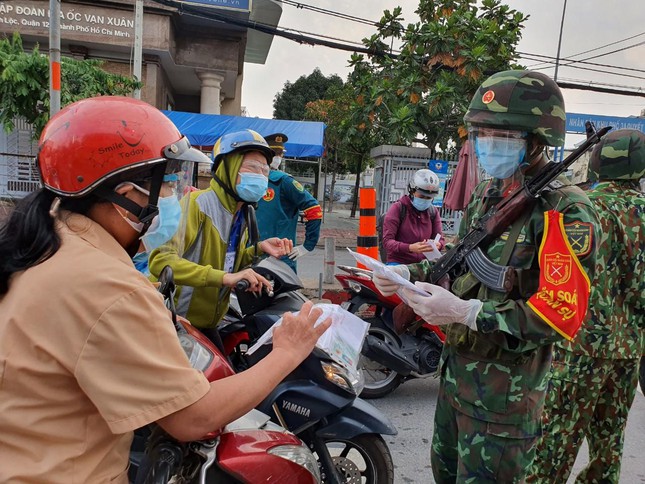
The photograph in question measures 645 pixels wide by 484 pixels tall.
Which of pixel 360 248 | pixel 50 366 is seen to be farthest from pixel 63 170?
pixel 360 248


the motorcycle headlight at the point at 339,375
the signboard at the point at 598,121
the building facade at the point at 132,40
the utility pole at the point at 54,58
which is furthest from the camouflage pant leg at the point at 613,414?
the signboard at the point at 598,121

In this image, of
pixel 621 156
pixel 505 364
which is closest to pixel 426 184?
pixel 621 156

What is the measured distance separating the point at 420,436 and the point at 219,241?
6.80ft

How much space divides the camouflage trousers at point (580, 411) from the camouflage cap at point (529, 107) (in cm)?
121

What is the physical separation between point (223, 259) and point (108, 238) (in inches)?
57.2

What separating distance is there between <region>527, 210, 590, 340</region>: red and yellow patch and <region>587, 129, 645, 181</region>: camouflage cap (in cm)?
124

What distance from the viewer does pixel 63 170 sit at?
117cm

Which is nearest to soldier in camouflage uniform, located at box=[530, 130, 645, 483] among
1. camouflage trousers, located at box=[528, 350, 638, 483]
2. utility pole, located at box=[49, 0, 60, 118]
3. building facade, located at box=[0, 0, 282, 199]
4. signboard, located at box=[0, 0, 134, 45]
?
camouflage trousers, located at box=[528, 350, 638, 483]

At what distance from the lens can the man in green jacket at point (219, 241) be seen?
89.7 inches

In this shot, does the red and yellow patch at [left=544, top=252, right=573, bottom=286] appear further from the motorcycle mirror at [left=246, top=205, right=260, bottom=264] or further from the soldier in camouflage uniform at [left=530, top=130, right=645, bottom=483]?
the motorcycle mirror at [left=246, top=205, right=260, bottom=264]

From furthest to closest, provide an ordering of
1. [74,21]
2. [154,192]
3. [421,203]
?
1. [74,21]
2. [421,203]
3. [154,192]

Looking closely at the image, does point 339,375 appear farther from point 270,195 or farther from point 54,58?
point 54,58

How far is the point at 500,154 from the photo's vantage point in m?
1.71

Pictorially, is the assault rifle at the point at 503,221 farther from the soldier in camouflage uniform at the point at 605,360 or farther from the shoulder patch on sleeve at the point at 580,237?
the soldier in camouflage uniform at the point at 605,360
